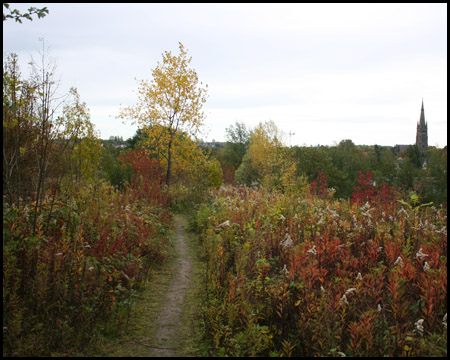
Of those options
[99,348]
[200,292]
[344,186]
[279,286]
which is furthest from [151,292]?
[344,186]

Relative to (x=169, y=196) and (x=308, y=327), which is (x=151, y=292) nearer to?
(x=308, y=327)

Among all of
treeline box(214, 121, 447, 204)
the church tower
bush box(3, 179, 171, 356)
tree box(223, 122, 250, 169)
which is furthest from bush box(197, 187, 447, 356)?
the church tower

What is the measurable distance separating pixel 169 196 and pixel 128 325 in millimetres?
10150

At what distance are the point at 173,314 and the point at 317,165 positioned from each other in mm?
42362

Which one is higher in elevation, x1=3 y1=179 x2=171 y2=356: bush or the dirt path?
x1=3 y1=179 x2=171 y2=356: bush

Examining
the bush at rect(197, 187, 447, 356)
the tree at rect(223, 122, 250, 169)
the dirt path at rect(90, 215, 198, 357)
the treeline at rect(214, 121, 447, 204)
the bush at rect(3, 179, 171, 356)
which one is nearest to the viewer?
the bush at rect(197, 187, 447, 356)

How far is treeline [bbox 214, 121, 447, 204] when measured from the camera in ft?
91.2

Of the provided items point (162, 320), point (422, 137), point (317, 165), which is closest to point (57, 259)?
point (162, 320)

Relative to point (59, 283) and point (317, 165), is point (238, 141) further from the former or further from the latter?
point (59, 283)

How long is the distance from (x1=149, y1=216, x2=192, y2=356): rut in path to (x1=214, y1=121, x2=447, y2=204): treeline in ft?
22.6

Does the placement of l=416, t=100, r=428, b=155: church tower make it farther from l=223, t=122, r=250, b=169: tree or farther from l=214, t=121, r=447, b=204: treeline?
l=223, t=122, r=250, b=169: tree

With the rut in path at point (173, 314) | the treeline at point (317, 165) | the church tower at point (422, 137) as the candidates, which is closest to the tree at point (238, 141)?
the treeline at point (317, 165)

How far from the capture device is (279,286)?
440 cm

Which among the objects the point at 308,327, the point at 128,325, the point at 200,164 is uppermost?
the point at 200,164
